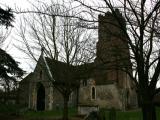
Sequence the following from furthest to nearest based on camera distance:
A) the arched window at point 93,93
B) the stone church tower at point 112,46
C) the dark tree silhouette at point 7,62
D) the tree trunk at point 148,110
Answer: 1. the arched window at point 93,93
2. the dark tree silhouette at point 7,62
3. the stone church tower at point 112,46
4. the tree trunk at point 148,110

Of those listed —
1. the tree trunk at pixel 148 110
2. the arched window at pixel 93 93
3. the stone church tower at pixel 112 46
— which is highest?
the stone church tower at pixel 112 46

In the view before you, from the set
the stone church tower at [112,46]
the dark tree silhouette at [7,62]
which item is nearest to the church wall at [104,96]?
the dark tree silhouette at [7,62]

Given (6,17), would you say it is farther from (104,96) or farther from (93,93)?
(93,93)

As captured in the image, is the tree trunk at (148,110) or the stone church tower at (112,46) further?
the stone church tower at (112,46)

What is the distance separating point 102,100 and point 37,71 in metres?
11.4

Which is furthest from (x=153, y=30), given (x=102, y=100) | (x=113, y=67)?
(x=102, y=100)

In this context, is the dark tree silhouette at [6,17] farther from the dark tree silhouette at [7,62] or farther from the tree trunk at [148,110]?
the tree trunk at [148,110]

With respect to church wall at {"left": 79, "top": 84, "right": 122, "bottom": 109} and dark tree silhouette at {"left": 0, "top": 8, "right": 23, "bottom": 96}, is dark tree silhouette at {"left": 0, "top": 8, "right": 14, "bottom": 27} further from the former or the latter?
church wall at {"left": 79, "top": 84, "right": 122, "bottom": 109}

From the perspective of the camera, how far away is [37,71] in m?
44.6

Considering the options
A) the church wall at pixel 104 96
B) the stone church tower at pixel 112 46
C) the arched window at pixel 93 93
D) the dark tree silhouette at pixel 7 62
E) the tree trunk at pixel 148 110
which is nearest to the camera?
the tree trunk at pixel 148 110

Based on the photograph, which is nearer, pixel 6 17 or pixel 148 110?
pixel 148 110

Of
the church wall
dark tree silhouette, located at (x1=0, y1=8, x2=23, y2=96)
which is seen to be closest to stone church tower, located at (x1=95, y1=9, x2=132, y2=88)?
dark tree silhouette, located at (x1=0, y1=8, x2=23, y2=96)

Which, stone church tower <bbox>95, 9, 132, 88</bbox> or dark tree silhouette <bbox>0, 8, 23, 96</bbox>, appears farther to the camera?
dark tree silhouette <bbox>0, 8, 23, 96</bbox>

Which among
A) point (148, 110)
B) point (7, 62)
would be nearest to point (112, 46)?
point (148, 110)
